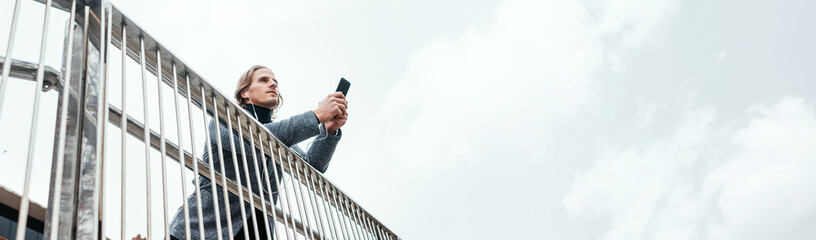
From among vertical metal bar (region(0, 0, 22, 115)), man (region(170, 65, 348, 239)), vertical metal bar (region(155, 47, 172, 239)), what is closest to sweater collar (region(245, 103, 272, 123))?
man (region(170, 65, 348, 239))

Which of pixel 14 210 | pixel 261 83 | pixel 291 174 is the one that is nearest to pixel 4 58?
pixel 291 174

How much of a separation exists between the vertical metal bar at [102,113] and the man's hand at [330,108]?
117 cm

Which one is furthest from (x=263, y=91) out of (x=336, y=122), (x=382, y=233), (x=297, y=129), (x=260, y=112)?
(x=382, y=233)

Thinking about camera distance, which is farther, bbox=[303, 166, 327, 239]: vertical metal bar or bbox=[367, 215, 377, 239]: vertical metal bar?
bbox=[367, 215, 377, 239]: vertical metal bar

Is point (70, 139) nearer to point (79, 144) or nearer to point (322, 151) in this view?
point (79, 144)

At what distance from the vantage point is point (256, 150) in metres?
2.69

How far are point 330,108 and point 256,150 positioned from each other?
0.38 m

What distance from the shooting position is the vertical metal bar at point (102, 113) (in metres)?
1.45

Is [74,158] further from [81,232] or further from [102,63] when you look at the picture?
[102,63]

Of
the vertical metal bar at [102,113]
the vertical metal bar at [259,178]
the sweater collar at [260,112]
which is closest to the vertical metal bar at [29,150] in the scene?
the vertical metal bar at [102,113]

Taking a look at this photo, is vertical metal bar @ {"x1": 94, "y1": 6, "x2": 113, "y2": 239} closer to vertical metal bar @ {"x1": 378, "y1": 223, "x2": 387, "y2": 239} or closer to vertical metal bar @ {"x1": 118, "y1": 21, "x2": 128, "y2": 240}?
vertical metal bar @ {"x1": 118, "y1": 21, "x2": 128, "y2": 240}

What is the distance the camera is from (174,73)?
2043mm

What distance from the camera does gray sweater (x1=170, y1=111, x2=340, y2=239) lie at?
243 centimetres

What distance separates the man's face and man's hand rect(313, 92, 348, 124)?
447 mm
